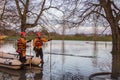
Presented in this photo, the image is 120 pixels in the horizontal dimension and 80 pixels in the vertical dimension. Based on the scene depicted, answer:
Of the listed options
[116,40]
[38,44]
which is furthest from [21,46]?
[116,40]

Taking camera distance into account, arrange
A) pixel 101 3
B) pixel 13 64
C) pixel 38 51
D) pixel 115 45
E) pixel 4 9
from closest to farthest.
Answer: pixel 13 64 → pixel 38 51 → pixel 4 9 → pixel 101 3 → pixel 115 45

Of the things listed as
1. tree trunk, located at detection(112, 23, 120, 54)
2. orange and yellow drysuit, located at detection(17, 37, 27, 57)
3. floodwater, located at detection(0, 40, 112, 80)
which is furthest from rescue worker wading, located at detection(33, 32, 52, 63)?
tree trunk, located at detection(112, 23, 120, 54)

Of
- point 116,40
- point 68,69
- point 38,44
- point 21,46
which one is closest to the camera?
point 68,69

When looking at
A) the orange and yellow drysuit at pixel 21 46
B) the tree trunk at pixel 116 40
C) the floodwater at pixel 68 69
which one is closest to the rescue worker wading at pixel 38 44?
the floodwater at pixel 68 69

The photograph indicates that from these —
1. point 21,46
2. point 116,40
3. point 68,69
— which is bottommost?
point 68,69

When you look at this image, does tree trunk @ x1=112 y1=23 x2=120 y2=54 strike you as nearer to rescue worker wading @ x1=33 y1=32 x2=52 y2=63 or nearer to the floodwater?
the floodwater

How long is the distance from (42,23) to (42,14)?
2.71 feet

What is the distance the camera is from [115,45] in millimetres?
31031

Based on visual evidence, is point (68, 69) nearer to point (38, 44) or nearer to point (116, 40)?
point (38, 44)

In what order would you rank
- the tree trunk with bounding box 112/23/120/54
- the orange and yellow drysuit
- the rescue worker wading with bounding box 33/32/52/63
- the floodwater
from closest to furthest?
the floodwater, the orange and yellow drysuit, the rescue worker wading with bounding box 33/32/52/63, the tree trunk with bounding box 112/23/120/54

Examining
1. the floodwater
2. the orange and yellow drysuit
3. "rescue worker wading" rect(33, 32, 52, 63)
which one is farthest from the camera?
"rescue worker wading" rect(33, 32, 52, 63)

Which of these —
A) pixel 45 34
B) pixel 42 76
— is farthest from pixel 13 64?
pixel 45 34

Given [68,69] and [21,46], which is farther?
[21,46]

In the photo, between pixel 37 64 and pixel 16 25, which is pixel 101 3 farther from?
pixel 37 64
